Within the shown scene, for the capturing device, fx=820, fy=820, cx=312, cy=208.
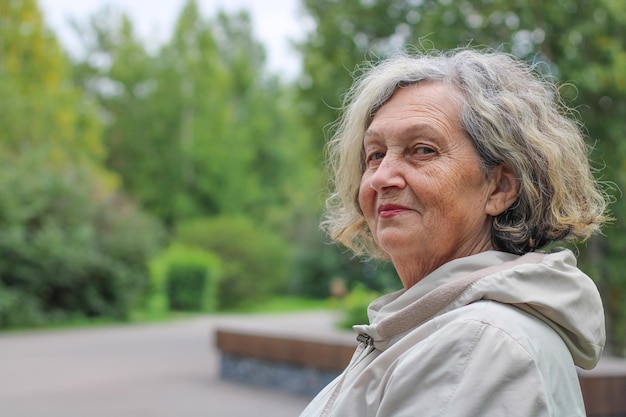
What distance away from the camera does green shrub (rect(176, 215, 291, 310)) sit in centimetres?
2725

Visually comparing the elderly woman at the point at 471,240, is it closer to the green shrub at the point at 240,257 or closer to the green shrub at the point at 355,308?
the green shrub at the point at 355,308

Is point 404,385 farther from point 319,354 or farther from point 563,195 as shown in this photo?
point 319,354

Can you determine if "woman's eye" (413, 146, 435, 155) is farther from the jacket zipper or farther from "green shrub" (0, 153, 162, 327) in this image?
"green shrub" (0, 153, 162, 327)

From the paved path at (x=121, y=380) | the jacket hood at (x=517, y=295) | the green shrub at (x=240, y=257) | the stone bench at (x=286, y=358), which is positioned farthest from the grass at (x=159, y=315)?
the jacket hood at (x=517, y=295)

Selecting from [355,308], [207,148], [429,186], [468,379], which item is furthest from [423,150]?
[207,148]

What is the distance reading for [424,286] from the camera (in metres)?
1.69

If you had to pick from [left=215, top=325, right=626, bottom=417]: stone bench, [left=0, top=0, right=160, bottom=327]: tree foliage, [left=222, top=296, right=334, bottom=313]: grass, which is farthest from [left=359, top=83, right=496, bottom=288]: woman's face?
[left=222, top=296, right=334, bottom=313]: grass

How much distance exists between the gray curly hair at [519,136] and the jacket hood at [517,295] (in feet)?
0.47

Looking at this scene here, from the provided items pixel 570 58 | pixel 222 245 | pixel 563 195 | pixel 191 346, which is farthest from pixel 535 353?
pixel 222 245

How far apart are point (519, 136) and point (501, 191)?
0.42 ft

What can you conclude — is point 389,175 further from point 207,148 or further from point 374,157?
point 207,148

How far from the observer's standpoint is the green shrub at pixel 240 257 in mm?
27250

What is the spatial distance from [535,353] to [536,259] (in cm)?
26

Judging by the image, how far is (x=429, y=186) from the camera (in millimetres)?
1772
